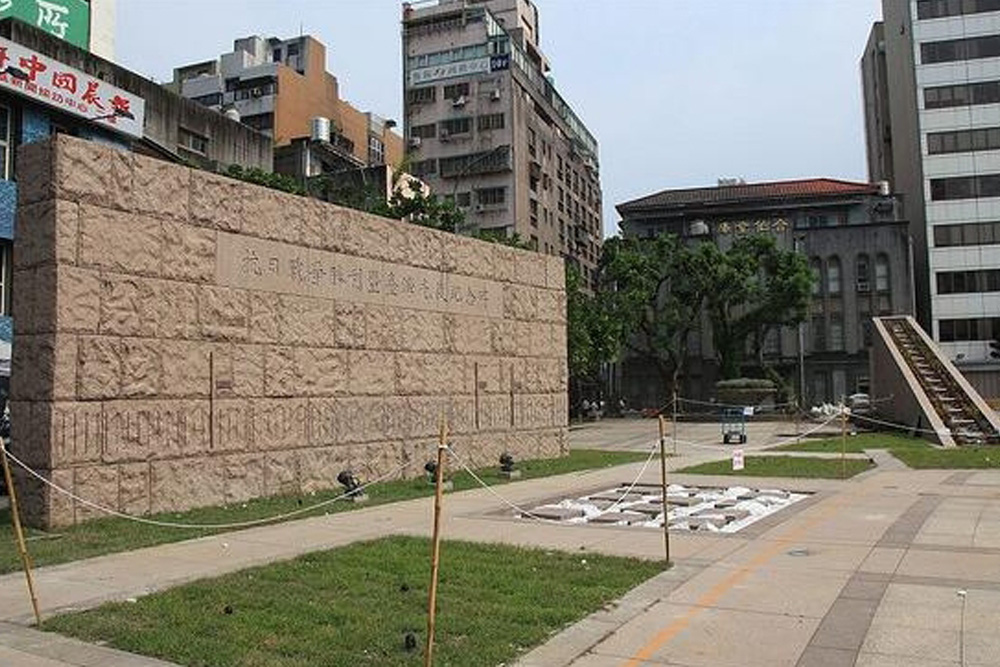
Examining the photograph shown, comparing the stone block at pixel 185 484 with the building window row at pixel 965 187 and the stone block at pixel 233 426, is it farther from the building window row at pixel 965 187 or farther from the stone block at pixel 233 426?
the building window row at pixel 965 187

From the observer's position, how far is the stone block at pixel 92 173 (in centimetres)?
1233

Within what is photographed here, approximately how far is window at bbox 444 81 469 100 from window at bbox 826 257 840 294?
33611 millimetres

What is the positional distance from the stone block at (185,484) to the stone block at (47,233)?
10.6ft

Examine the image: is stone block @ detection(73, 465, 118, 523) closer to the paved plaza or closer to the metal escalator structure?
the paved plaza

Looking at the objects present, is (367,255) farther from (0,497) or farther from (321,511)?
(0,497)

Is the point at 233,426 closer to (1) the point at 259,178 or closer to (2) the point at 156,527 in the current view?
(2) the point at 156,527

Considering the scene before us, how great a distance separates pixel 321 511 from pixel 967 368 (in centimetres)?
5797

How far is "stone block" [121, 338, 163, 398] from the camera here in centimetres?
1284

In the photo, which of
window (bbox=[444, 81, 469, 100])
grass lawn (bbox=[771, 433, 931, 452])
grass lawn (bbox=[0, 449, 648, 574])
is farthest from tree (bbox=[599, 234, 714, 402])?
grass lawn (bbox=[0, 449, 648, 574])

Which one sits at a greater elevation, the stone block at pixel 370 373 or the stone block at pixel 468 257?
the stone block at pixel 468 257

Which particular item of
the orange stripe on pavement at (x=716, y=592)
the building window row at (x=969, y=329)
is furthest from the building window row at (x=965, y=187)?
the orange stripe on pavement at (x=716, y=592)

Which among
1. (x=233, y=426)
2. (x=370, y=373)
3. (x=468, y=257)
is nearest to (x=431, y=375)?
(x=370, y=373)

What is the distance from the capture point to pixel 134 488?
12828 millimetres

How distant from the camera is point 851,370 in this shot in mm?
67562
